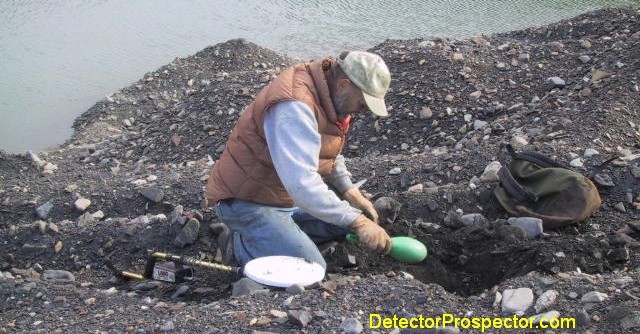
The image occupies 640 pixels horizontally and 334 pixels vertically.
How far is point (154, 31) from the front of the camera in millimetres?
10547

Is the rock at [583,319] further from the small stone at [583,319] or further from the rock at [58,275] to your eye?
the rock at [58,275]

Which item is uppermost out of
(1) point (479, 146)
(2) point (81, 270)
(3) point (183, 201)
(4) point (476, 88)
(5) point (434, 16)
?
(5) point (434, 16)

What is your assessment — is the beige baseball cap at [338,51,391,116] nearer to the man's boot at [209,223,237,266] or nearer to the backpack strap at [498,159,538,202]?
the backpack strap at [498,159,538,202]

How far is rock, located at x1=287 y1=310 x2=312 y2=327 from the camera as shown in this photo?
3068 mm

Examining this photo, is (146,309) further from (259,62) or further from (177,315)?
(259,62)

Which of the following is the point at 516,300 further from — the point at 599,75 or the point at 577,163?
the point at 599,75

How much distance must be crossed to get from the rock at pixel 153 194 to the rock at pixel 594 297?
3.13m

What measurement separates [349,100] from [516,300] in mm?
1292

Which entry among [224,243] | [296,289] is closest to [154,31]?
[224,243]

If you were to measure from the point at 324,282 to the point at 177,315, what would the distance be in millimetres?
757

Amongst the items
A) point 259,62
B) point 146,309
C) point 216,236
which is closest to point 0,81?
point 259,62

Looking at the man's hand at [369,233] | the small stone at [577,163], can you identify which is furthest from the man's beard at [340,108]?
the small stone at [577,163]

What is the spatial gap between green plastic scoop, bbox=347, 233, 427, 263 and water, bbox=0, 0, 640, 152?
5.12 m

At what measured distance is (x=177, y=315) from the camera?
331cm
